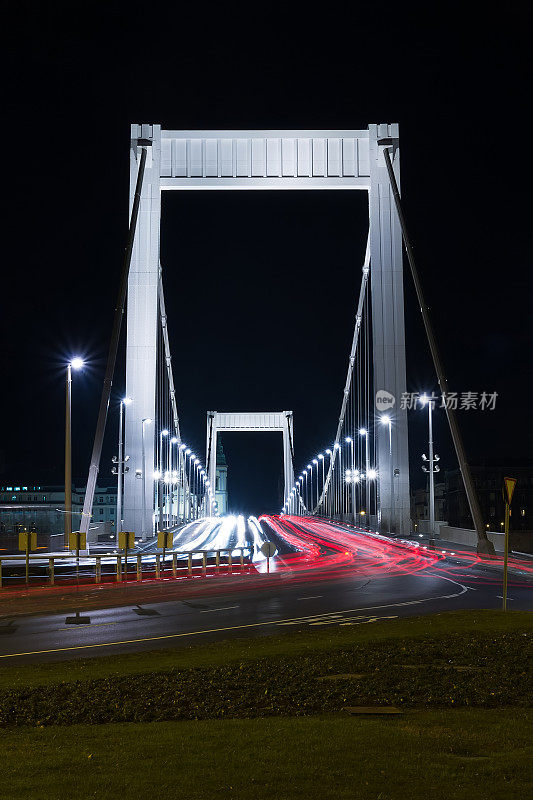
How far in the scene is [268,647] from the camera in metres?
13.9

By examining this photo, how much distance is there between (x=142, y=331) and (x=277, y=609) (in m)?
31.3

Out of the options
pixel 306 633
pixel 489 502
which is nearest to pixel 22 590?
pixel 306 633

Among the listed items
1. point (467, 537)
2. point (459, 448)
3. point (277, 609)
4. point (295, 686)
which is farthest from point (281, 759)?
point (467, 537)

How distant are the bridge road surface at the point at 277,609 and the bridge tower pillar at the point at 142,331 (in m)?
13.6

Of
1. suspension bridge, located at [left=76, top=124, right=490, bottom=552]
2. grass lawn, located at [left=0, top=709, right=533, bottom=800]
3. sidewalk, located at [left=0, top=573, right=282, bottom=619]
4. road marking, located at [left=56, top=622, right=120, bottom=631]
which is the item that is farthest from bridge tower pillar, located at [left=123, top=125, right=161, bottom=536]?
grass lawn, located at [left=0, top=709, right=533, bottom=800]

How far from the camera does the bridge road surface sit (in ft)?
52.3

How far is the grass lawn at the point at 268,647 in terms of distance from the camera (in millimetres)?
11758

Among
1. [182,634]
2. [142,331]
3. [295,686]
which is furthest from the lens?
[142,331]

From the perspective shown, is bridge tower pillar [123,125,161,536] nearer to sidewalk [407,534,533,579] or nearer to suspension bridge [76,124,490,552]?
suspension bridge [76,124,490,552]

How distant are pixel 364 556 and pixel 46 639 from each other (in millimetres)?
30862

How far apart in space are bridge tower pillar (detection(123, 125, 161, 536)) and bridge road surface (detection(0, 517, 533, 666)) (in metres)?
13.6

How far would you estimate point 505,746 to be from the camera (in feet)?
24.2

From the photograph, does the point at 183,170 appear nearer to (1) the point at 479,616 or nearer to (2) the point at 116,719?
(1) the point at 479,616

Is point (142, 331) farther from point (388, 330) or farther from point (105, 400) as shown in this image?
point (388, 330)
